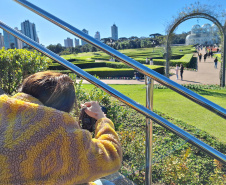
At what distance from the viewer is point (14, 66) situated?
18.1ft

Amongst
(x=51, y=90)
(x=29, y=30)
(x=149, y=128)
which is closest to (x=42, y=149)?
(x=51, y=90)

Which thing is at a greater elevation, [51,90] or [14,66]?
[14,66]

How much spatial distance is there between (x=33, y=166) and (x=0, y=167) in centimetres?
12

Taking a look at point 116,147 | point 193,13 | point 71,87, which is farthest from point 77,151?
point 193,13

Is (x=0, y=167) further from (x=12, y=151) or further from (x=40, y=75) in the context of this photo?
(x=40, y=75)

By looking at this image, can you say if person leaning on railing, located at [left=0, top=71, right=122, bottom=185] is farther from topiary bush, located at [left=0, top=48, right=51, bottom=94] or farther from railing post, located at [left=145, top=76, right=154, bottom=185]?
topiary bush, located at [left=0, top=48, right=51, bottom=94]

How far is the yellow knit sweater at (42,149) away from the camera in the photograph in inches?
31.9

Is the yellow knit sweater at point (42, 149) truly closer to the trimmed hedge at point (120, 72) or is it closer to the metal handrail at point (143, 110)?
the metal handrail at point (143, 110)

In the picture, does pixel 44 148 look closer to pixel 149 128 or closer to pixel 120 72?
pixel 149 128

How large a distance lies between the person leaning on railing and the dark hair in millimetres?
25

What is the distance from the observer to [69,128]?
881 millimetres

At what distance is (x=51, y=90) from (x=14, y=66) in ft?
16.8

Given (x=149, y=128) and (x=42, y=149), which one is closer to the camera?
(x=42, y=149)

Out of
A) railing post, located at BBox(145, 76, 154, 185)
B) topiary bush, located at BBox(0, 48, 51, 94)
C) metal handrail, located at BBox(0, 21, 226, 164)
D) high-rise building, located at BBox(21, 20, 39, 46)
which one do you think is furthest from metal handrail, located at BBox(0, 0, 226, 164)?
topiary bush, located at BBox(0, 48, 51, 94)
